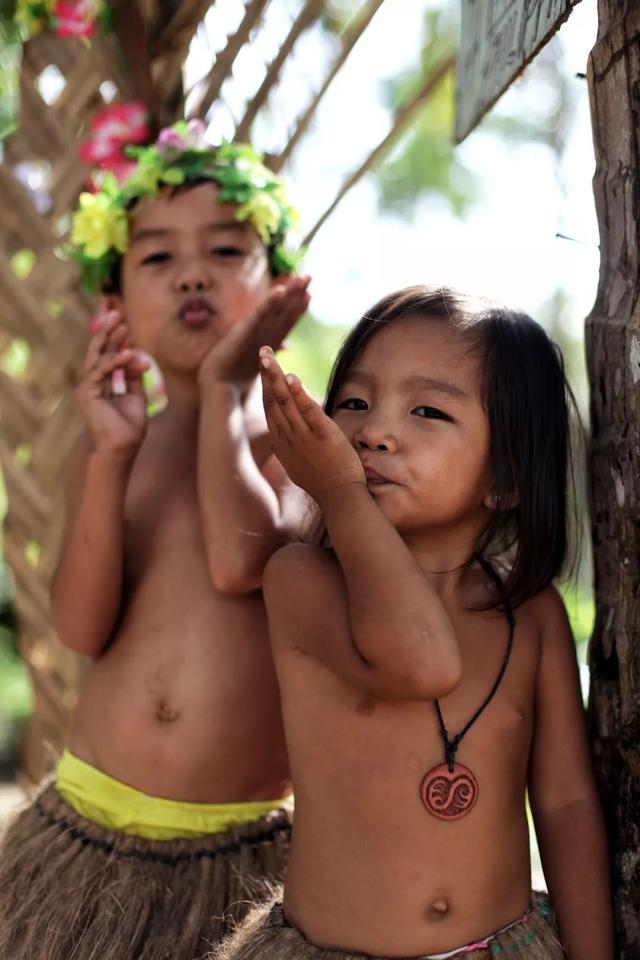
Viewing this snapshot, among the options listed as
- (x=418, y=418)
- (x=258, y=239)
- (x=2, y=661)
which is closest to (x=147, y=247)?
(x=258, y=239)

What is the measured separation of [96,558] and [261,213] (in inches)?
29.0

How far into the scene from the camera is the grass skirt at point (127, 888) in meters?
1.73

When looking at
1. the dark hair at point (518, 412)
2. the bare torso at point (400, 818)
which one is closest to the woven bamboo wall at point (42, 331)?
the dark hair at point (518, 412)

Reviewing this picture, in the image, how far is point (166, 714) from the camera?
1.90m

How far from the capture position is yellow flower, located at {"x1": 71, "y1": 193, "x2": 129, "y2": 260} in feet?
7.39

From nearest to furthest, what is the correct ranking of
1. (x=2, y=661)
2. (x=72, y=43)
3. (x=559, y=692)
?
(x=559, y=692) → (x=72, y=43) → (x=2, y=661)

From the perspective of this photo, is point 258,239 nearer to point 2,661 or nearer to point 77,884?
point 77,884

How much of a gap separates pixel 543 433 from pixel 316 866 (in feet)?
2.14

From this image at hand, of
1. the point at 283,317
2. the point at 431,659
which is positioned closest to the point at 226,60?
the point at 283,317

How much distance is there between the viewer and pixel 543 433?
1.59 m

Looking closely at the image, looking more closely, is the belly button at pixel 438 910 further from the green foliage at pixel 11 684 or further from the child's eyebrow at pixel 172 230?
the green foliage at pixel 11 684

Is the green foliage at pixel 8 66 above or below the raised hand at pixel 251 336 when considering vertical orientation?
above

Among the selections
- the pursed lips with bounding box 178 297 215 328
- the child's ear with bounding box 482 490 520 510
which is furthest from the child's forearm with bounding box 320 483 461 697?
the pursed lips with bounding box 178 297 215 328

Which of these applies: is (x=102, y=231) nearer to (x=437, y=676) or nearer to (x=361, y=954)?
(x=437, y=676)
